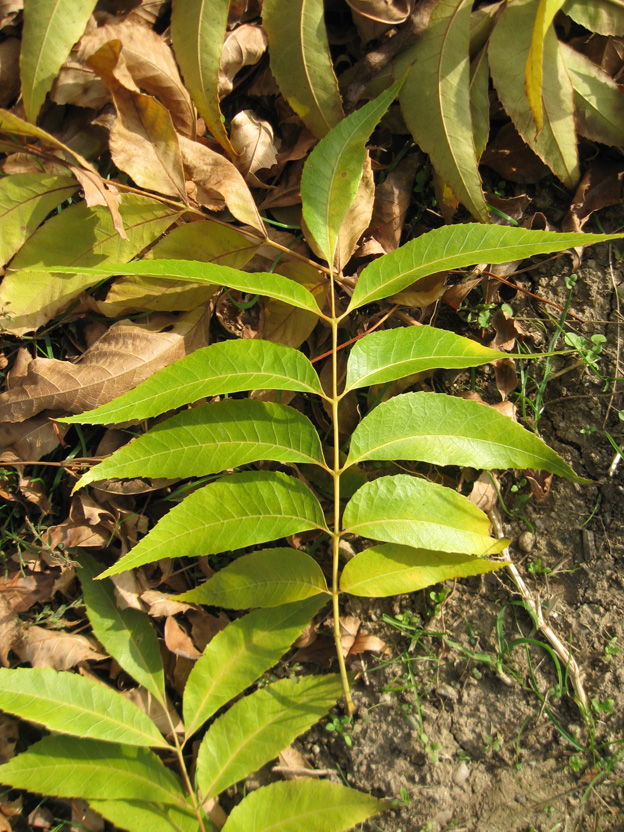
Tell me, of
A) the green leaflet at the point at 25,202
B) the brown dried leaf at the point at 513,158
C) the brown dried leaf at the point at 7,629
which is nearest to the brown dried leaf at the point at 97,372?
the green leaflet at the point at 25,202

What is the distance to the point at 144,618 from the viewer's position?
1.72 metres

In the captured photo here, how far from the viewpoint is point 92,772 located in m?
1.52

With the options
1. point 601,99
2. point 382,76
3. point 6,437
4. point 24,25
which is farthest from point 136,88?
point 601,99

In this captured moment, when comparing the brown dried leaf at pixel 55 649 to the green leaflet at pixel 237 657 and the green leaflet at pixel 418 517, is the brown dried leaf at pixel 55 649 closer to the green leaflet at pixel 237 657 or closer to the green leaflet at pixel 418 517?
the green leaflet at pixel 237 657

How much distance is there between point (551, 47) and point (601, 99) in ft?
0.71

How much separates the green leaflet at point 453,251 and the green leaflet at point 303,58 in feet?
1.57

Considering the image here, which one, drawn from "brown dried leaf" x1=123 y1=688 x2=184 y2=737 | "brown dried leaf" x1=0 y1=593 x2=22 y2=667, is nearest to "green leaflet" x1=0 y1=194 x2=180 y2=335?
"brown dried leaf" x1=0 y1=593 x2=22 y2=667

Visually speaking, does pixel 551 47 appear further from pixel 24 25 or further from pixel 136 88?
pixel 24 25

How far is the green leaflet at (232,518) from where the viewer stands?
1.45 metres

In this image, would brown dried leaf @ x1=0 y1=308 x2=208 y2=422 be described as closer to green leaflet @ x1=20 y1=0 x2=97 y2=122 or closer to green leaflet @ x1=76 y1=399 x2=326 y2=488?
green leaflet @ x1=76 y1=399 x2=326 y2=488

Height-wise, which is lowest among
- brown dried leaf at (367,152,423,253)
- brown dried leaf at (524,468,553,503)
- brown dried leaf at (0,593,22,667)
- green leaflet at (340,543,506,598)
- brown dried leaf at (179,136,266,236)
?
brown dried leaf at (0,593,22,667)

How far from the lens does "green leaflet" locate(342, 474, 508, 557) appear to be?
1.51 metres

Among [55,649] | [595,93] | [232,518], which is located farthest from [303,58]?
[55,649]

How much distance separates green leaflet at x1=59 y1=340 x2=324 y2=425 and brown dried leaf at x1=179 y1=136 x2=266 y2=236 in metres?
0.43
